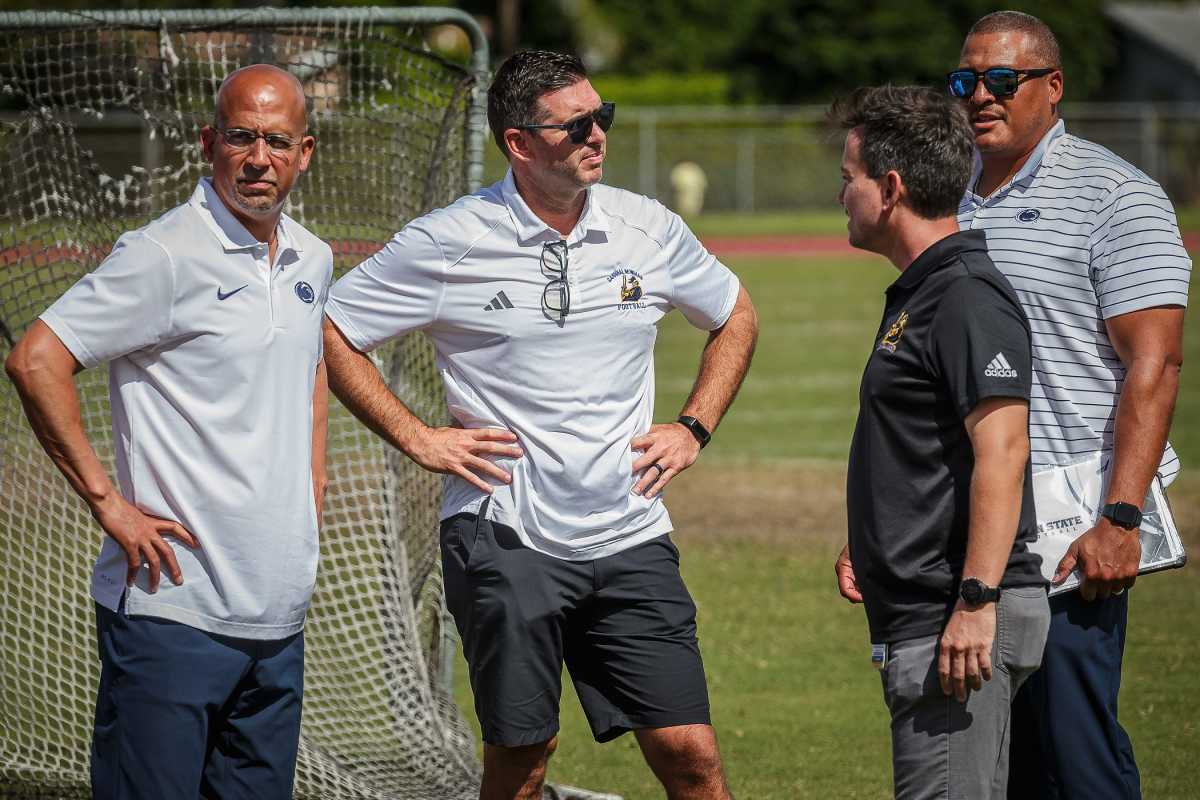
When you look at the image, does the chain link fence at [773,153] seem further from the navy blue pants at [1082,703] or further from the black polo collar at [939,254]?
the black polo collar at [939,254]

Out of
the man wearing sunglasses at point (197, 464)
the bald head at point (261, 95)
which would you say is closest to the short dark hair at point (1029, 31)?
the bald head at point (261, 95)

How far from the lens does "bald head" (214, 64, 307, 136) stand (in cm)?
366

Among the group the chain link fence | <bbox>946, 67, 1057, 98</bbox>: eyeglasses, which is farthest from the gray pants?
the chain link fence

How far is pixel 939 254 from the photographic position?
3.43 meters

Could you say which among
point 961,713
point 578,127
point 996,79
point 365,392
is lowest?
point 961,713

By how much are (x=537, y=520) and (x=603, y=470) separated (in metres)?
0.22

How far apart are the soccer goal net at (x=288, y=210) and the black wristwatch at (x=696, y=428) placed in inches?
67.3

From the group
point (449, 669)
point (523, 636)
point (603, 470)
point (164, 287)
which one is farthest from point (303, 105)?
point (449, 669)

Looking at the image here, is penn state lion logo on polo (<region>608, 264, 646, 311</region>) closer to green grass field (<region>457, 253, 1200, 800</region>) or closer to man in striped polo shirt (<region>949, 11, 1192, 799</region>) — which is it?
man in striped polo shirt (<region>949, 11, 1192, 799</region>)

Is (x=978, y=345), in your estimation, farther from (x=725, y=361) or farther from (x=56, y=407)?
(x=56, y=407)

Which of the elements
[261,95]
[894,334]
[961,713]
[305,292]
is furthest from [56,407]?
[961,713]

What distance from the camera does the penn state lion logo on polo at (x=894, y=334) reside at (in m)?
3.44

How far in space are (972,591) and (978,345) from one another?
539 millimetres

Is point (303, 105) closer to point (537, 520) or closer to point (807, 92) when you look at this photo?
point (537, 520)
